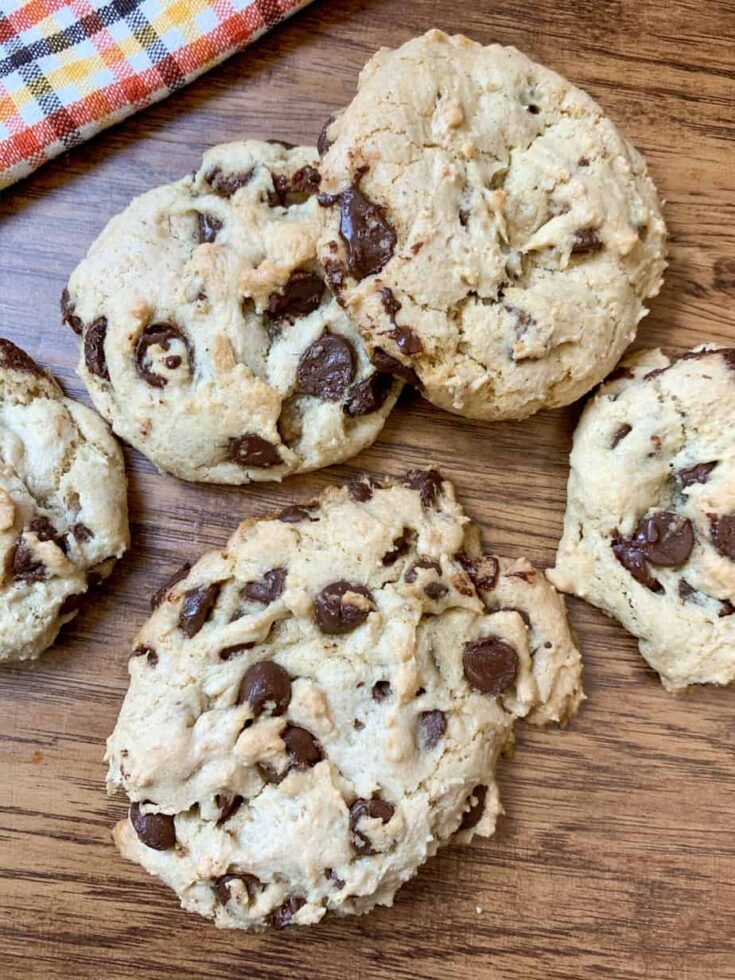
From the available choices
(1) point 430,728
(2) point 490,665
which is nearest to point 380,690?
(1) point 430,728

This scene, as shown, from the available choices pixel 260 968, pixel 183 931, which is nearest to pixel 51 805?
pixel 183 931

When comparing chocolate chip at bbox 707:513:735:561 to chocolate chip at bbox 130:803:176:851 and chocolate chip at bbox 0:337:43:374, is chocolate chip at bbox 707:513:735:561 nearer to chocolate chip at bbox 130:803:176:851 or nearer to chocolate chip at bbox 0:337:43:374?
chocolate chip at bbox 130:803:176:851

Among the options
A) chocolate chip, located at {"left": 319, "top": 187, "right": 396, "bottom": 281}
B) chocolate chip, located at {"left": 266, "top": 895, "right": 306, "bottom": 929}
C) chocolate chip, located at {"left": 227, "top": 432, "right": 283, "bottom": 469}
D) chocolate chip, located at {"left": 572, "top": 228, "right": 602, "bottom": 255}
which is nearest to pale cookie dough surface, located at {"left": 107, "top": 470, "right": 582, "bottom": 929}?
chocolate chip, located at {"left": 266, "top": 895, "right": 306, "bottom": 929}

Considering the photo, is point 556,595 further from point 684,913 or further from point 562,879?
point 684,913

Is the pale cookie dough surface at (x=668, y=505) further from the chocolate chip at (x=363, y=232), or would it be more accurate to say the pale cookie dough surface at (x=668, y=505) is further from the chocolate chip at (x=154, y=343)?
the chocolate chip at (x=154, y=343)

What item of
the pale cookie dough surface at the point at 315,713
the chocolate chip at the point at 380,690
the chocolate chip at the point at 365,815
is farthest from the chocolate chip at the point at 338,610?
the chocolate chip at the point at 365,815

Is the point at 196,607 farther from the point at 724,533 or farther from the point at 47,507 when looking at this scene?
the point at 724,533
